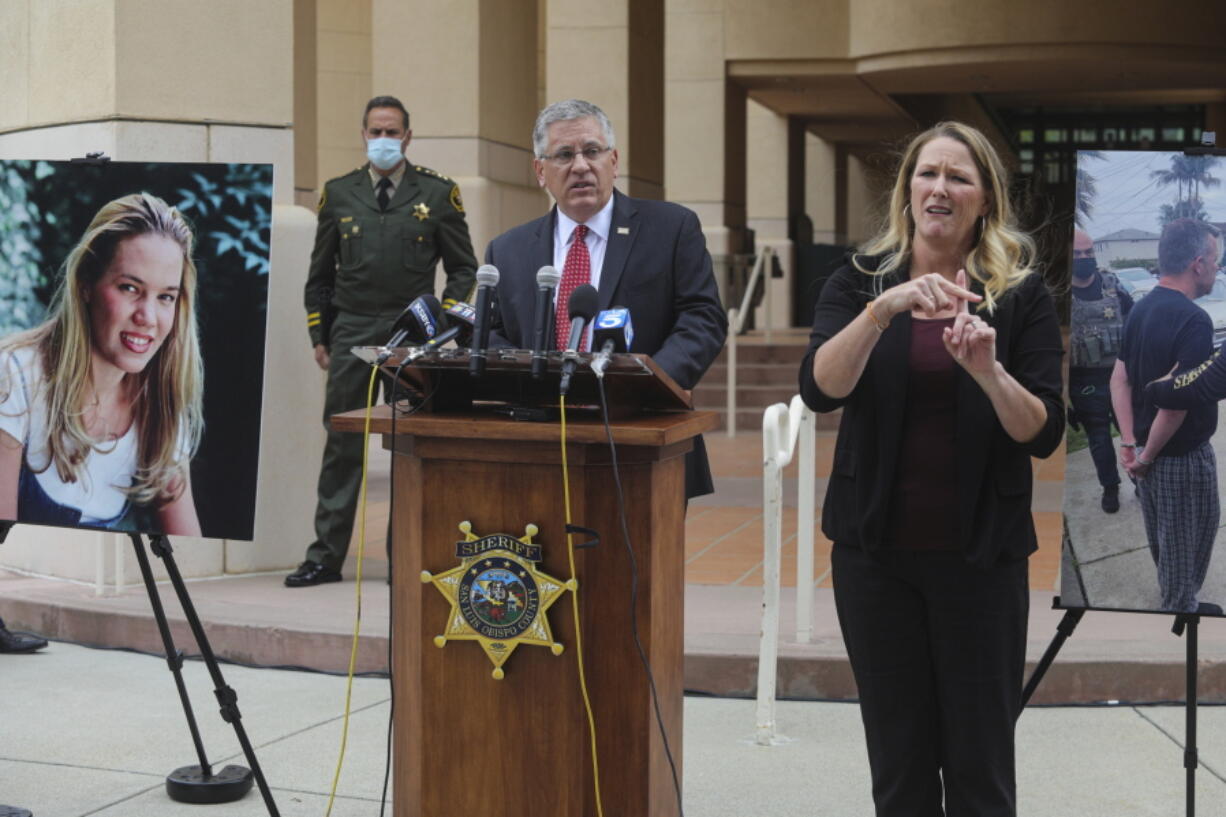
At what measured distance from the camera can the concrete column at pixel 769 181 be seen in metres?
27.1

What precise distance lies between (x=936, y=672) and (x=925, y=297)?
2.96 ft

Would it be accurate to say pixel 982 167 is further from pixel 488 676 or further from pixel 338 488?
pixel 338 488

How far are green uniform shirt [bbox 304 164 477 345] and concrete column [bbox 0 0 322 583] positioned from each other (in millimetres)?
387

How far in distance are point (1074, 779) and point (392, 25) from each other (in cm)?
979

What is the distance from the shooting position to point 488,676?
11.8ft

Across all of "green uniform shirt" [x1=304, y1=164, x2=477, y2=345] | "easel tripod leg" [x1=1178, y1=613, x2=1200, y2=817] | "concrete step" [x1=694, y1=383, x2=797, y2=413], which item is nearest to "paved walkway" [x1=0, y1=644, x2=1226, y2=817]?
"easel tripod leg" [x1=1178, y1=613, x2=1200, y2=817]

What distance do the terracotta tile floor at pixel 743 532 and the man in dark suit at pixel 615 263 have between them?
10.5ft

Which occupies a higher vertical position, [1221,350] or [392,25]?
[392,25]

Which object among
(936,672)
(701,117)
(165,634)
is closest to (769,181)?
(701,117)

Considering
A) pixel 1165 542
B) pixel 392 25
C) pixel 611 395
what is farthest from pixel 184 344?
pixel 392 25

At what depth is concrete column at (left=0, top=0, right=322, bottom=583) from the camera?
7.47m

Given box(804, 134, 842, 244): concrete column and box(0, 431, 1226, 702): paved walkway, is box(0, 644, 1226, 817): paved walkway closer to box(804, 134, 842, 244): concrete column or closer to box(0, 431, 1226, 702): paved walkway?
box(0, 431, 1226, 702): paved walkway

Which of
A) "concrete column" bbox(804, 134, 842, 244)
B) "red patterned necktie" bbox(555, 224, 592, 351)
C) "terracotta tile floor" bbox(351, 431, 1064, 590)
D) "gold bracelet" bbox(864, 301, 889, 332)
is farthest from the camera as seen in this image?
"concrete column" bbox(804, 134, 842, 244)

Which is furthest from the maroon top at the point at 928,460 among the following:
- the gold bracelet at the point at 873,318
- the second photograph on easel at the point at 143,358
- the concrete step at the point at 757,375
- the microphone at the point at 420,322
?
the concrete step at the point at 757,375
